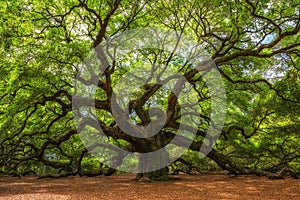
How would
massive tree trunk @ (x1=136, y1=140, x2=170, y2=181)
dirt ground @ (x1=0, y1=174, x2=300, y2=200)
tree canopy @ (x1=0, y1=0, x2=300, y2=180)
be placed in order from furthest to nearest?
massive tree trunk @ (x1=136, y1=140, x2=170, y2=181) → tree canopy @ (x1=0, y1=0, x2=300, y2=180) → dirt ground @ (x1=0, y1=174, x2=300, y2=200)

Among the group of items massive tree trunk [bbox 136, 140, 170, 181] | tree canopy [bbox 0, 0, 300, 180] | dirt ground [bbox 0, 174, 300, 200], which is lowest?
dirt ground [bbox 0, 174, 300, 200]

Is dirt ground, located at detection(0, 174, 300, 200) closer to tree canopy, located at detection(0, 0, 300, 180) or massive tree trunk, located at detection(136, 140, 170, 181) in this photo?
massive tree trunk, located at detection(136, 140, 170, 181)

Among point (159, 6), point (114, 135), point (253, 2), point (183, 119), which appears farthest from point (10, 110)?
point (253, 2)

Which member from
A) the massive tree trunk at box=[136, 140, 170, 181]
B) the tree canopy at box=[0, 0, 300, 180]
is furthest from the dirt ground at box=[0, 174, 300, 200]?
the tree canopy at box=[0, 0, 300, 180]

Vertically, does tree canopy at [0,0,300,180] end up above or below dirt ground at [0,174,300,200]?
above

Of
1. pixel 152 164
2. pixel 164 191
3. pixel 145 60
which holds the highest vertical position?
pixel 145 60

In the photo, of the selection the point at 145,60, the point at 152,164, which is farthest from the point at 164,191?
the point at 145,60

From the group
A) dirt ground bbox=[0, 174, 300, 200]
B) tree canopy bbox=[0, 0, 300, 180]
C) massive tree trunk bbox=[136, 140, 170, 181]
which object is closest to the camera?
dirt ground bbox=[0, 174, 300, 200]

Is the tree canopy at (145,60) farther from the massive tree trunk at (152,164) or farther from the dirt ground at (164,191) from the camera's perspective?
the dirt ground at (164,191)

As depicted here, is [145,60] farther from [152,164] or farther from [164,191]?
[164,191]

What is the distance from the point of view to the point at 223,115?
18969 millimetres

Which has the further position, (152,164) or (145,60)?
(145,60)

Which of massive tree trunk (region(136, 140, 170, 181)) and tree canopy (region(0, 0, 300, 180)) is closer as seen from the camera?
tree canopy (region(0, 0, 300, 180))

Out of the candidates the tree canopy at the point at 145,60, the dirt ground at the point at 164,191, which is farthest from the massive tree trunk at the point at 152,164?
the dirt ground at the point at 164,191
